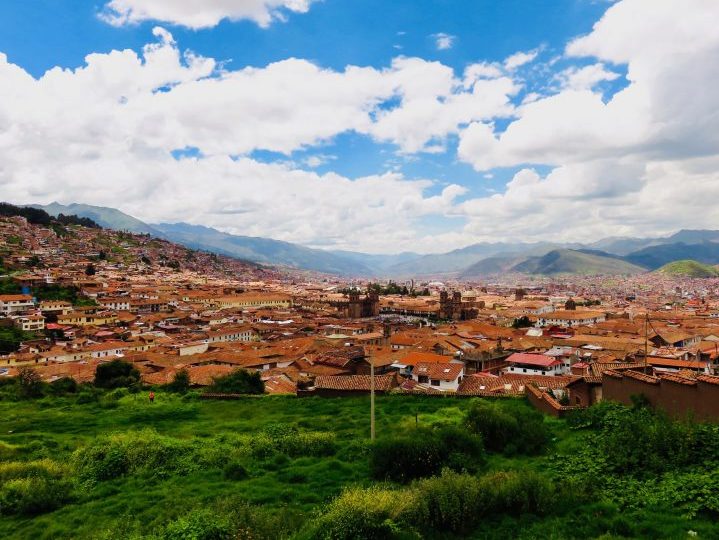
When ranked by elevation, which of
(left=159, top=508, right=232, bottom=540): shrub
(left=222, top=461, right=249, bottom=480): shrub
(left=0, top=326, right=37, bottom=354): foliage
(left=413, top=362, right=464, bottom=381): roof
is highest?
(left=159, top=508, right=232, bottom=540): shrub

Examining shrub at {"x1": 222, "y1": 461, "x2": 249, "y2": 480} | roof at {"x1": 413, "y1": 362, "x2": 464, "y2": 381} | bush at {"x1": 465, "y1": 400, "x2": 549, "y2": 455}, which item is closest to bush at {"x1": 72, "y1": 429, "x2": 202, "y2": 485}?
shrub at {"x1": 222, "y1": 461, "x2": 249, "y2": 480}

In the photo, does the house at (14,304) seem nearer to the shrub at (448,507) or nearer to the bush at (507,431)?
the bush at (507,431)

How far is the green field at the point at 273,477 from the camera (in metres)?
9.27

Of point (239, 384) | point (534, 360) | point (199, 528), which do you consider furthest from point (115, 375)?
point (534, 360)

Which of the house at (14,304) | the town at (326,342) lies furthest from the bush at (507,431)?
the house at (14,304)

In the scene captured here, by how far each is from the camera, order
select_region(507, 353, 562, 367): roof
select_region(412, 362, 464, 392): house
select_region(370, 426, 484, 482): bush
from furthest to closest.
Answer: select_region(507, 353, 562, 367): roof, select_region(412, 362, 464, 392): house, select_region(370, 426, 484, 482): bush

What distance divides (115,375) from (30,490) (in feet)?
77.4

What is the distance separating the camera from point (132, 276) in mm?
118375

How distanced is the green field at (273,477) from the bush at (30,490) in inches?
9.3

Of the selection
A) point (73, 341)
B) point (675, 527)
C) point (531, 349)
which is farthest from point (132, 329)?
point (675, 527)

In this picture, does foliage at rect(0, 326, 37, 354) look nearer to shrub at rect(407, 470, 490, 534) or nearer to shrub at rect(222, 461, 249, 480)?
shrub at rect(222, 461, 249, 480)

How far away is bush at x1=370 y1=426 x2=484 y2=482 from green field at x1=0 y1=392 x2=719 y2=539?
439 mm

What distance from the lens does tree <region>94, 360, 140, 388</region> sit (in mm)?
33812

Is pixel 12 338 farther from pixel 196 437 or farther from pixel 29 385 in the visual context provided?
pixel 196 437
